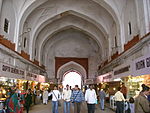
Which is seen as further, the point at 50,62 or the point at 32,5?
the point at 50,62

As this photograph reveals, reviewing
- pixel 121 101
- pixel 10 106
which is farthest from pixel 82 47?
pixel 10 106

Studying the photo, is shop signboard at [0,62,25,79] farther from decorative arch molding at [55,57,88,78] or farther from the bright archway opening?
the bright archway opening

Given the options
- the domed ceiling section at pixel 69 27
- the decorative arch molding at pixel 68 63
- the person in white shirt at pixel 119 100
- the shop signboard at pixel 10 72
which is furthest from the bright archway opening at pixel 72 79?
the person in white shirt at pixel 119 100

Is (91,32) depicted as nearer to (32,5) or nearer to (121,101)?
(32,5)

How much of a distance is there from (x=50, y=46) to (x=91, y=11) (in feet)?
28.6

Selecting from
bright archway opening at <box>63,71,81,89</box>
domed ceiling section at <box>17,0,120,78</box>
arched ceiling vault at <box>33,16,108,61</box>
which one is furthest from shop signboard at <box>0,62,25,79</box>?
bright archway opening at <box>63,71,81,89</box>

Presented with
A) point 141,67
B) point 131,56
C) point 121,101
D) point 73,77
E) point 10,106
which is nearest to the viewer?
point 10,106

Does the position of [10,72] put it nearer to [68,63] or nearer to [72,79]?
[68,63]

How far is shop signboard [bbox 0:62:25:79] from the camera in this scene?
6.53 meters

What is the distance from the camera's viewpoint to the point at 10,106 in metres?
5.14

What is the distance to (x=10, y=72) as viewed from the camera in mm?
7512

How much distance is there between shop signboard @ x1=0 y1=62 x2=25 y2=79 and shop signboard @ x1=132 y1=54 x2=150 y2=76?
5.26 m

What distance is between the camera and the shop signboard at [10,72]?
6527 mm

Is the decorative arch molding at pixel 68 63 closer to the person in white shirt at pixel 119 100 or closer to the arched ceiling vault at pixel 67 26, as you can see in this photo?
the arched ceiling vault at pixel 67 26
